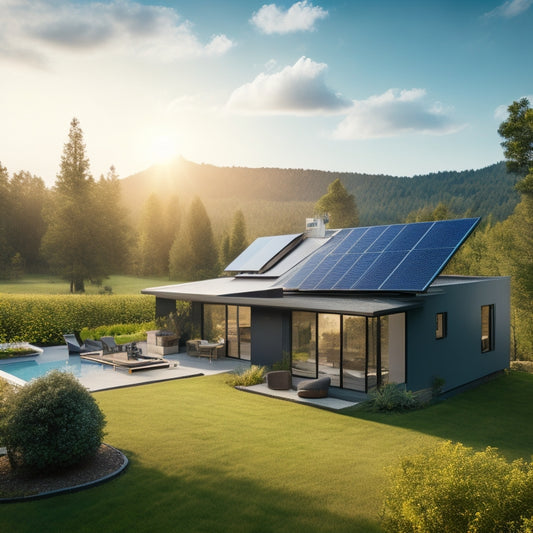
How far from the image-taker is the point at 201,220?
217ft

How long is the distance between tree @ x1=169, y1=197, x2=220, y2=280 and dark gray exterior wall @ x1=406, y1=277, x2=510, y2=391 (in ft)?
166

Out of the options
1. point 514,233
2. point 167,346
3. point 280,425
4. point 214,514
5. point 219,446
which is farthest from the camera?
point 514,233

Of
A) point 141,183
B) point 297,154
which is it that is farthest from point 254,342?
point 141,183

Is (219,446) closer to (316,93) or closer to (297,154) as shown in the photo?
(316,93)

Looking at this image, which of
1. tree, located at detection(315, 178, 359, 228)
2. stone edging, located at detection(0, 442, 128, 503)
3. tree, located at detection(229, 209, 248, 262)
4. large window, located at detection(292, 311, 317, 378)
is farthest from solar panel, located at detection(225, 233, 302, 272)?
tree, located at detection(229, 209, 248, 262)

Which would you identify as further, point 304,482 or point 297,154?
point 297,154

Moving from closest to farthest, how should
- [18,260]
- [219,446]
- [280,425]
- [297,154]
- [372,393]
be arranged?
[219,446]
[280,425]
[372,393]
[297,154]
[18,260]

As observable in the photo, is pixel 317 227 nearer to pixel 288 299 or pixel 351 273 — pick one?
pixel 351 273

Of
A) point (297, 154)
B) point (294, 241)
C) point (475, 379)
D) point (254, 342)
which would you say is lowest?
point (475, 379)

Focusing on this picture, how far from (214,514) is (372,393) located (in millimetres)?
6825

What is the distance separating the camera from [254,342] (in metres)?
14.8

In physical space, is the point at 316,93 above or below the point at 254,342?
above

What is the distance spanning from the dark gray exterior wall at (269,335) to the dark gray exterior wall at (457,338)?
3.58 m

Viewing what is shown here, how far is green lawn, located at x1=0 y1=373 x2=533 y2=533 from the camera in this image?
5707mm
